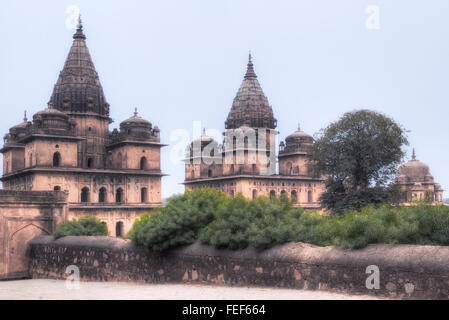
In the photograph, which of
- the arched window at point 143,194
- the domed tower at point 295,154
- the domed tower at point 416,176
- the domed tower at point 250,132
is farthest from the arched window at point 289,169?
the domed tower at point 416,176

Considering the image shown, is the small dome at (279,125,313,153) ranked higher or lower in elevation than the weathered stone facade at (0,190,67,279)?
higher

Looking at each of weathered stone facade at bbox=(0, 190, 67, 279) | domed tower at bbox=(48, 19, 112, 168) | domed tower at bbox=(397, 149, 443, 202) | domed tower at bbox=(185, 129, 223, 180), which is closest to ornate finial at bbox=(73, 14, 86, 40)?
domed tower at bbox=(48, 19, 112, 168)

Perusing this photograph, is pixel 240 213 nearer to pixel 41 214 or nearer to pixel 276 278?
pixel 276 278

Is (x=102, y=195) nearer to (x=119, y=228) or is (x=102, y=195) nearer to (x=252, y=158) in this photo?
(x=119, y=228)

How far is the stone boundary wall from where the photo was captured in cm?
834

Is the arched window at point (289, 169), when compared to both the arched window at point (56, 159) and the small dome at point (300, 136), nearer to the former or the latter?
the small dome at point (300, 136)

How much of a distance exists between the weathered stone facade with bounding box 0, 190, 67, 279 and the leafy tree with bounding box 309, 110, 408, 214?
15.2 meters

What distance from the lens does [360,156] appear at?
104 feet

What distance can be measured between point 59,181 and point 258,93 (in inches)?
1014

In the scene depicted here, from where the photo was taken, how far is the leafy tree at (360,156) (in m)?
31.2

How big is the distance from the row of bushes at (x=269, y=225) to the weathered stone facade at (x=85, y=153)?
92.8ft

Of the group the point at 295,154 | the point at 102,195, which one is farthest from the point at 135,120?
the point at 295,154

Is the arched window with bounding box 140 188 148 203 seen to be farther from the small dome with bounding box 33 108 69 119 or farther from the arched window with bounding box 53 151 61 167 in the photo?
the small dome with bounding box 33 108 69 119
